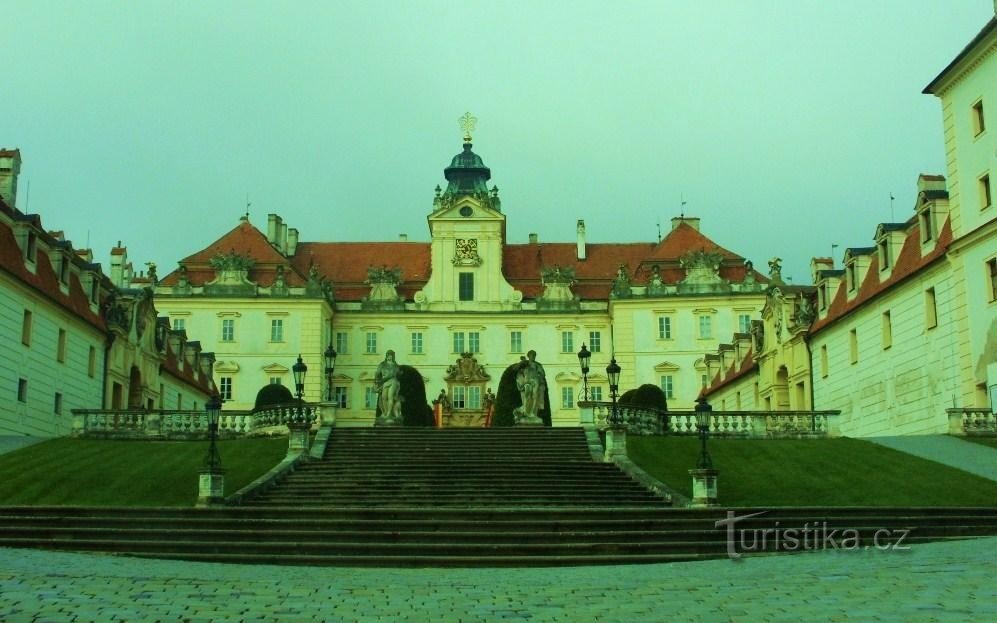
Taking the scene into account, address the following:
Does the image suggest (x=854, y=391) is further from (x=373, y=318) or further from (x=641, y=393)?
(x=373, y=318)

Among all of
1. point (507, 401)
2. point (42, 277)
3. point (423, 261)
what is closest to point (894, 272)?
point (507, 401)

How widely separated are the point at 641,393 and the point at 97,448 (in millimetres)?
22021

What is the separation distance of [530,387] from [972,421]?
14.0m

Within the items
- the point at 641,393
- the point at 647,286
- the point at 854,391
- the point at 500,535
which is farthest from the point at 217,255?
the point at 500,535

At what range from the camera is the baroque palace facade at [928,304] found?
3619 centimetres

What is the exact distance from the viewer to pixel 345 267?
87625 millimetres

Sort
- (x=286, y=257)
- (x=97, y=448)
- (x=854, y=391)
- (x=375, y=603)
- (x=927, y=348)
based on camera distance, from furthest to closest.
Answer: (x=286, y=257)
(x=854, y=391)
(x=927, y=348)
(x=97, y=448)
(x=375, y=603)

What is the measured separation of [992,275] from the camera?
35562 millimetres

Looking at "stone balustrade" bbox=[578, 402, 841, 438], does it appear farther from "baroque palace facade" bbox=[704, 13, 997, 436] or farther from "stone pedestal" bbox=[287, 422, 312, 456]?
"stone pedestal" bbox=[287, 422, 312, 456]

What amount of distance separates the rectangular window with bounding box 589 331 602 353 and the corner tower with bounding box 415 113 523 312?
224 inches

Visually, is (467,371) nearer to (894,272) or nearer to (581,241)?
(581,241)

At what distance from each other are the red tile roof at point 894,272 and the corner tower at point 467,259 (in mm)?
35387

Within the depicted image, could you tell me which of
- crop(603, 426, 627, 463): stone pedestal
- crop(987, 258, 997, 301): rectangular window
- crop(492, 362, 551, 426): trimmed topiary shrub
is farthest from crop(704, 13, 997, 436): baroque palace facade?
crop(492, 362, 551, 426): trimmed topiary shrub

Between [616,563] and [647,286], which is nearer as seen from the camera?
[616,563]
